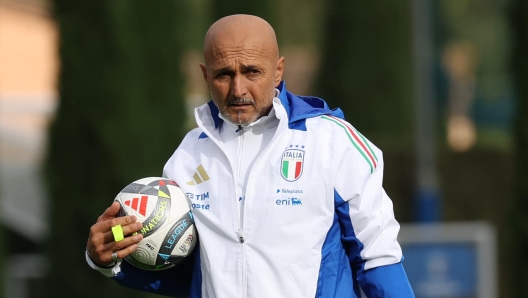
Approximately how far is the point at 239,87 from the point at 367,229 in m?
0.65

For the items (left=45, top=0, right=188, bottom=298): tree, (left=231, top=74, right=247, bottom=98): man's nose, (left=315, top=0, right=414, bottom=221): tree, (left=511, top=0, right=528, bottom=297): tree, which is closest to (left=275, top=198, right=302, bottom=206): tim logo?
(left=231, top=74, right=247, bottom=98): man's nose

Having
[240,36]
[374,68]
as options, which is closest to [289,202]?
[240,36]

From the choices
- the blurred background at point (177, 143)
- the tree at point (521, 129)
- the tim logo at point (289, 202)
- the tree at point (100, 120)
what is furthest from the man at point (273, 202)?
the tree at point (521, 129)

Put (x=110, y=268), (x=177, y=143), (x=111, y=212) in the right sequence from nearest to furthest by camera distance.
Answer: (x=111, y=212)
(x=110, y=268)
(x=177, y=143)

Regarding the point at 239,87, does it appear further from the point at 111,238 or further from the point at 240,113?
the point at 111,238

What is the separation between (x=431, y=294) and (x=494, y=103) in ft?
38.6

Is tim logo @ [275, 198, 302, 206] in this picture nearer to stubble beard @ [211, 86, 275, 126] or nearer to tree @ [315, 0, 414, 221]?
stubble beard @ [211, 86, 275, 126]

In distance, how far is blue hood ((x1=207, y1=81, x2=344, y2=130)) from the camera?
3.45m

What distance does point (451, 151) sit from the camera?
1166 centimetres

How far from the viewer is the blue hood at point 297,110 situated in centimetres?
345

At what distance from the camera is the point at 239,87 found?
3.35m

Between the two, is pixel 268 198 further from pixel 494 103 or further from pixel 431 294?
pixel 494 103

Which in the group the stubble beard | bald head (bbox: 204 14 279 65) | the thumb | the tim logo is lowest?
the thumb

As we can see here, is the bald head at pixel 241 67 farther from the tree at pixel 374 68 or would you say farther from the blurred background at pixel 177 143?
the tree at pixel 374 68
